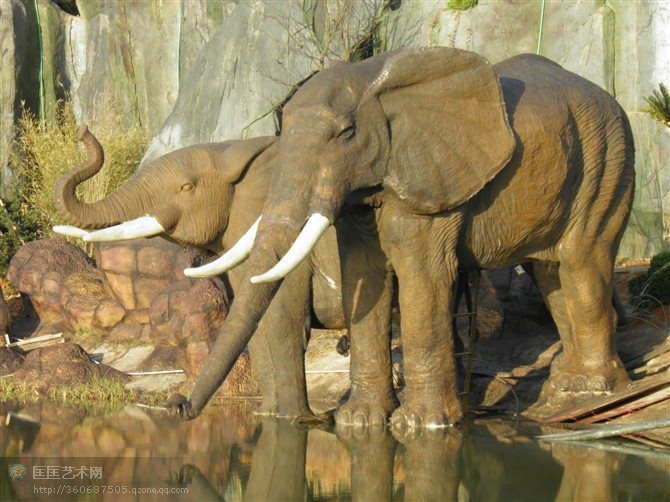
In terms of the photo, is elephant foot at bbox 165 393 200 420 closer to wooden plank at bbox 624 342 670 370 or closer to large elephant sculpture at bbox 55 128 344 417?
large elephant sculpture at bbox 55 128 344 417

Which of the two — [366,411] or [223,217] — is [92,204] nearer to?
[223,217]

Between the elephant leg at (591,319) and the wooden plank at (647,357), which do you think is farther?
the wooden plank at (647,357)

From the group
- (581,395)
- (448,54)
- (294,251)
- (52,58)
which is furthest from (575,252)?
(52,58)

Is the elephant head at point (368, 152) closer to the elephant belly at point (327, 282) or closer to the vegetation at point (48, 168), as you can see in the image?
the elephant belly at point (327, 282)

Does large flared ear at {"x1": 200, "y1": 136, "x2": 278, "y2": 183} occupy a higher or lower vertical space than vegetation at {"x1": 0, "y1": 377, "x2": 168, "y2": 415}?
higher

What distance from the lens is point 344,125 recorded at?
27.7 feet

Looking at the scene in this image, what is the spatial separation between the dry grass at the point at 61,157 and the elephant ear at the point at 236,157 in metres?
8.53

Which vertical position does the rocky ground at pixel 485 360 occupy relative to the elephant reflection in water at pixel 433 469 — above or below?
above

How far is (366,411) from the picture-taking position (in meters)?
9.70

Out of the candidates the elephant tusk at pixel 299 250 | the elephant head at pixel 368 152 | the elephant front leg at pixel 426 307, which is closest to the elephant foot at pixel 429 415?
the elephant front leg at pixel 426 307

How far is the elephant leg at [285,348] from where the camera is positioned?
10.3m

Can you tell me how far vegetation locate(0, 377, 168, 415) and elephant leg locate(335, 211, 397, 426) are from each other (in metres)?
2.55

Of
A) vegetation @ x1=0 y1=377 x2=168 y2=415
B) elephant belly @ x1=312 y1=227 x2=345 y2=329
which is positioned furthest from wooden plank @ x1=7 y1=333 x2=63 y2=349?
elephant belly @ x1=312 y1=227 x2=345 y2=329

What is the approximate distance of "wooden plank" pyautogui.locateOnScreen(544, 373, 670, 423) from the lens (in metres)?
9.27
